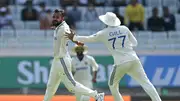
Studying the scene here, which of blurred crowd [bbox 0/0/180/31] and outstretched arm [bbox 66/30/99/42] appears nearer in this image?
outstretched arm [bbox 66/30/99/42]

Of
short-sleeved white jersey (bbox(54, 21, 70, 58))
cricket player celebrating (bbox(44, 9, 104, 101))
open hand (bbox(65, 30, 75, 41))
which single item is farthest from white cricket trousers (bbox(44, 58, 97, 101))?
open hand (bbox(65, 30, 75, 41))

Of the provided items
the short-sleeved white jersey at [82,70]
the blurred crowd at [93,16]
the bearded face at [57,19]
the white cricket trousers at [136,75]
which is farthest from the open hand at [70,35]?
the blurred crowd at [93,16]

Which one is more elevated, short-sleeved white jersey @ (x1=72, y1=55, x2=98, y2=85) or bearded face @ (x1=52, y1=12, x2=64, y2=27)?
bearded face @ (x1=52, y1=12, x2=64, y2=27)

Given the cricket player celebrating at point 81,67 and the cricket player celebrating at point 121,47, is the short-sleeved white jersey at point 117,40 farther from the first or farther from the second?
the cricket player celebrating at point 81,67

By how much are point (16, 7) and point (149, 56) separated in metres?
4.72

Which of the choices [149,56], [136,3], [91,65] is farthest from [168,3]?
[91,65]

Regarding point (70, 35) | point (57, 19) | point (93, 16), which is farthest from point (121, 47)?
point (93, 16)

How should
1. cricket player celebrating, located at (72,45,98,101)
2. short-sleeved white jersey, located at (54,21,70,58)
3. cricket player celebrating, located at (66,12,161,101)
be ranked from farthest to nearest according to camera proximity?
1. cricket player celebrating, located at (72,45,98,101)
2. short-sleeved white jersey, located at (54,21,70,58)
3. cricket player celebrating, located at (66,12,161,101)

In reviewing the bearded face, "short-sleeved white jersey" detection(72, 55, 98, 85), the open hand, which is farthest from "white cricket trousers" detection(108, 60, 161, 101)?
"short-sleeved white jersey" detection(72, 55, 98, 85)

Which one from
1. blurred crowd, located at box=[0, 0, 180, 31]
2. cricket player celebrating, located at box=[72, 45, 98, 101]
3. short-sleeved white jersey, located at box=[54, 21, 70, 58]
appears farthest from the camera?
blurred crowd, located at box=[0, 0, 180, 31]

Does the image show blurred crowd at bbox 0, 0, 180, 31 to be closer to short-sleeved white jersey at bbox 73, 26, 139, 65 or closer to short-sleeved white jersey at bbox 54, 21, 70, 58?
short-sleeved white jersey at bbox 54, 21, 70, 58

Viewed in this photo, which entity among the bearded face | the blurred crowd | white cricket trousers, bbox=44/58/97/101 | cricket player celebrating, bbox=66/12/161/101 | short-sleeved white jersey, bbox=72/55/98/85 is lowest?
the blurred crowd

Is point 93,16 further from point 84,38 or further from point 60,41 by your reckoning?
point 84,38

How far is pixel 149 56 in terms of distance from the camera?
1755 cm
